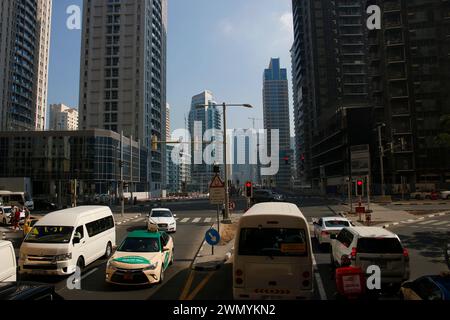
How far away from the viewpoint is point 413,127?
219 ft

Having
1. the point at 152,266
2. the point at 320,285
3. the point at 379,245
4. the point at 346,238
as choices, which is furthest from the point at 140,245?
the point at 379,245

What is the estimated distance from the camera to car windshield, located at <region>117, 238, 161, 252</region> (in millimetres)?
11516

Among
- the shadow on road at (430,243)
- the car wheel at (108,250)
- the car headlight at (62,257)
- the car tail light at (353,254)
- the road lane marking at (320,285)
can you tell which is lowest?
the shadow on road at (430,243)

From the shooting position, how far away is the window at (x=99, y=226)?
13594 millimetres

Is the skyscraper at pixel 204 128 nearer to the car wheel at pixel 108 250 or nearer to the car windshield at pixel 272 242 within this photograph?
the car wheel at pixel 108 250

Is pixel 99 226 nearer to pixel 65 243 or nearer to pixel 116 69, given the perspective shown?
pixel 65 243

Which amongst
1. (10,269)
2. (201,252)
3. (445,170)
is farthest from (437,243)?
(445,170)

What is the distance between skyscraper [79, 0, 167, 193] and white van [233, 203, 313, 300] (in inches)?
3387

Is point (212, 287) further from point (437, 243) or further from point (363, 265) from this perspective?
point (437, 243)

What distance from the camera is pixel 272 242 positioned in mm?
8398

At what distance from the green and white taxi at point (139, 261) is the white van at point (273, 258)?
3.35 metres

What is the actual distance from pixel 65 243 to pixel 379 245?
34.0 ft

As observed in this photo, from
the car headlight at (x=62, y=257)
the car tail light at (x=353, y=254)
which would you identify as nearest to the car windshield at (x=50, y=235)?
the car headlight at (x=62, y=257)

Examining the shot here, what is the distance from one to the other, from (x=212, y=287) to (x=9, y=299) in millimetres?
5804
